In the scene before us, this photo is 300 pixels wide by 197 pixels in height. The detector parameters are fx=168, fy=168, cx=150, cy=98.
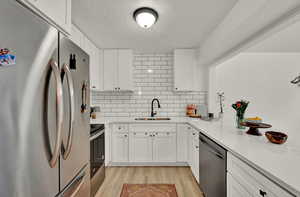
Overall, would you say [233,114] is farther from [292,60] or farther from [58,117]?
[58,117]

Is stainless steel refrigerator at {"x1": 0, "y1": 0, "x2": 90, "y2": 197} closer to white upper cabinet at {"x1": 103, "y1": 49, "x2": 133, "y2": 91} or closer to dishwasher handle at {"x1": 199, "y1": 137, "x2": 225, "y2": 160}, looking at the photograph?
dishwasher handle at {"x1": 199, "y1": 137, "x2": 225, "y2": 160}

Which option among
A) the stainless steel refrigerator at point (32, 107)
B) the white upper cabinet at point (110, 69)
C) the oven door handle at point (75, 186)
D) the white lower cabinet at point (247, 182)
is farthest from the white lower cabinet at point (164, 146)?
the stainless steel refrigerator at point (32, 107)

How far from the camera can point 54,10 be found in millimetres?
1256

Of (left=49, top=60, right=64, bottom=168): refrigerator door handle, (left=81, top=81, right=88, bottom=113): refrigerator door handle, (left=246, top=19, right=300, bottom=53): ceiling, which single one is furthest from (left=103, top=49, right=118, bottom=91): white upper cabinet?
(left=49, top=60, right=64, bottom=168): refrigerator door handle

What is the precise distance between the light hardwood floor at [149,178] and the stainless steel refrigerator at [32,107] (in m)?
1.55

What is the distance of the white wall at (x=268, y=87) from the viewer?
217 centimetres

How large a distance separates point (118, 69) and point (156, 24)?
154 cm

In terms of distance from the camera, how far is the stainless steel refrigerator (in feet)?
2.23

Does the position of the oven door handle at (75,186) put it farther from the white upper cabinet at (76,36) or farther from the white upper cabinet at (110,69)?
the white upper cabinet at (110,69)

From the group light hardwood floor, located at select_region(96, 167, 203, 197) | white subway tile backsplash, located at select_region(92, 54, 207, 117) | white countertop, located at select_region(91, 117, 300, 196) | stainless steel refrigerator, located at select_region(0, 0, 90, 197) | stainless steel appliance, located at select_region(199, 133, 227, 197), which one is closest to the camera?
stainless steel refrigerator, located at select_region(0, 0, 90, 197)

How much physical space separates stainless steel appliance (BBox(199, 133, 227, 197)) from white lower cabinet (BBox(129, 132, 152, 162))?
1356 mm

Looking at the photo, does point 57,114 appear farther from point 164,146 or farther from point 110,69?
point 110,69

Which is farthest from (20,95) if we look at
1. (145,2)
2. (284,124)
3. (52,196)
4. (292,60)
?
(292,60)

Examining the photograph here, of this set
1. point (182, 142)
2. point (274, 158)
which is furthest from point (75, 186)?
point (182, 142)
